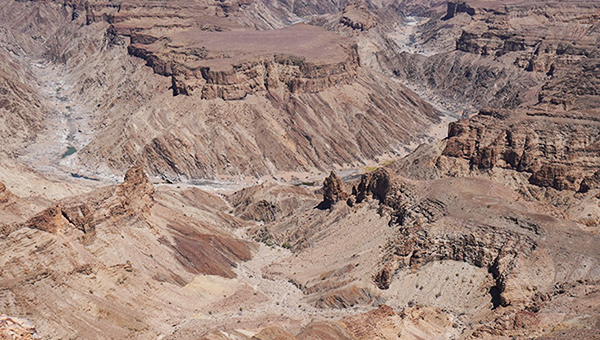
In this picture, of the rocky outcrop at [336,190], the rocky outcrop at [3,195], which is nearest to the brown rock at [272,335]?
the rocky outcrop at [3,195]

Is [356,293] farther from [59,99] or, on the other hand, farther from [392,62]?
[392,62]

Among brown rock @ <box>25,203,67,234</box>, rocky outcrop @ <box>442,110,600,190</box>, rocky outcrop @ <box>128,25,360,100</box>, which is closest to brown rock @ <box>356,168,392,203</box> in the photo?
rocky outcrop @ <box>442,110,600,190</box>

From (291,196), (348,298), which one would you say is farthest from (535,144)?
(348,298)

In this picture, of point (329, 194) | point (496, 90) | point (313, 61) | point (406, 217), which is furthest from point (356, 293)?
point (496, 90)

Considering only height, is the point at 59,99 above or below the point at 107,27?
below

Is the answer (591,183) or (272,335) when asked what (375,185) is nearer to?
(591,183)

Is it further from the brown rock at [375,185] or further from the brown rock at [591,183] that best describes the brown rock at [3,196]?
the brown rock at [591,183]
